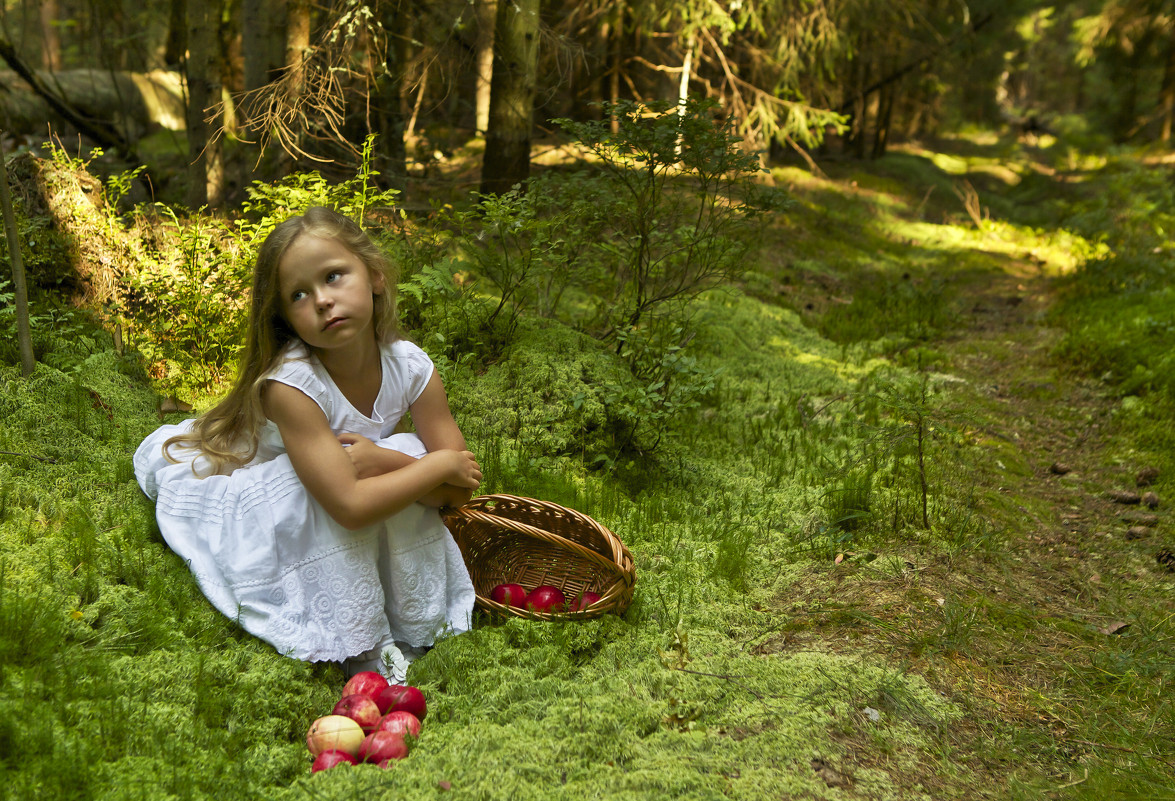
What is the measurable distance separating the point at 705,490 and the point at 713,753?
2.07m

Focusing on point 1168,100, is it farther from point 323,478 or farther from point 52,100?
point 323,478

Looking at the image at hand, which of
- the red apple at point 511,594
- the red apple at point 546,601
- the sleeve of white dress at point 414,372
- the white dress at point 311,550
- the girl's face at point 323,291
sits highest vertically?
the girl's face at point 323,291

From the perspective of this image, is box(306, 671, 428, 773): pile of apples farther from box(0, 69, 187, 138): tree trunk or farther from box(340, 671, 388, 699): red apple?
box(0, 69, 187, 138): tree trunk

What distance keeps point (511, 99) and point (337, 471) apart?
16.7ft

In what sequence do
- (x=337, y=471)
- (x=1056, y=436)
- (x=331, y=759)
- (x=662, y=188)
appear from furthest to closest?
1. (x=1056, y=436)
2. (x=662, y=188)
3. (x=337, y=471)
4. (x=331, y=759)

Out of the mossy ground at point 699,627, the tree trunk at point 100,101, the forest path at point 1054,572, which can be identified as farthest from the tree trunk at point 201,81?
the forest path at point 1054,572

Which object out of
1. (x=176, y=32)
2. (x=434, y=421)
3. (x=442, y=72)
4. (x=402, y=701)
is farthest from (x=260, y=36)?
(x=176, y=32)

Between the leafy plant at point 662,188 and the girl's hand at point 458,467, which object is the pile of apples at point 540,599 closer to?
the girl's hand at point 458,467

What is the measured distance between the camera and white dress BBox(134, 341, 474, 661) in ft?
9.01

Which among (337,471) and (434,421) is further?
(434,421)

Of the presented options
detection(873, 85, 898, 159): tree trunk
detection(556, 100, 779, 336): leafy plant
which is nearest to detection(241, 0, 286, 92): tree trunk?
detection(556, 100, 779, 336): leafy plant

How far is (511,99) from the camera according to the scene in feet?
22.6

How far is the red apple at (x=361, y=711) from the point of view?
2402 millimetres

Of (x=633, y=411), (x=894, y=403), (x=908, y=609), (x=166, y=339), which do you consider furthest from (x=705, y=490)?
(x=166, y=339)
